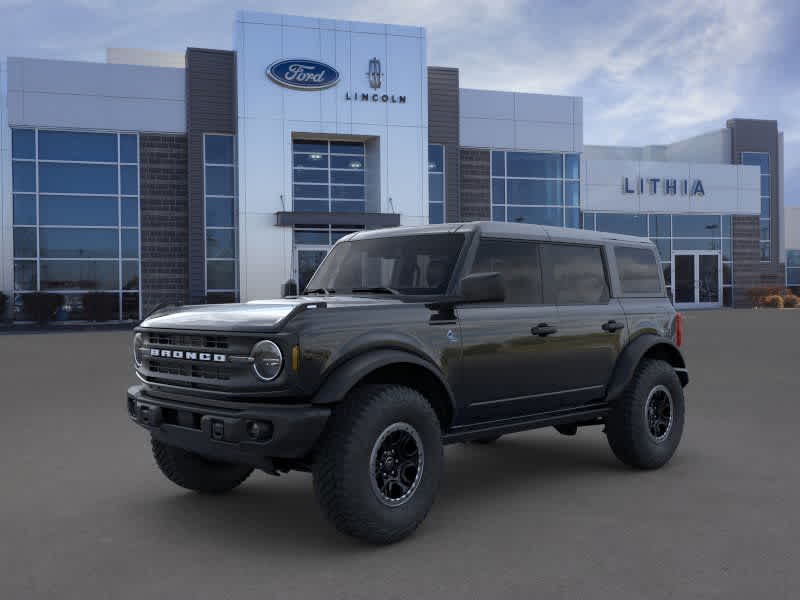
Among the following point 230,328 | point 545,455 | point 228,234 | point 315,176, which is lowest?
point 545,455

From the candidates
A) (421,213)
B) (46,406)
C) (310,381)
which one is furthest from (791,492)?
(421,213)

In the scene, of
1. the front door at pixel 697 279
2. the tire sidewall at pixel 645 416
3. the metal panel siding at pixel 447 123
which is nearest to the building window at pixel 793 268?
the front door at pixel 697 279

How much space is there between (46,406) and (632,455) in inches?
282

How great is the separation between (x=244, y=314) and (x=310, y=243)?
2528 centimetres

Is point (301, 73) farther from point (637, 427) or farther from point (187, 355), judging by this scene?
point (187, 355)

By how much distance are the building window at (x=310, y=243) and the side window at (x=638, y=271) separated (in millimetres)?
22936

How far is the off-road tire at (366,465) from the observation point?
4273 millimetres

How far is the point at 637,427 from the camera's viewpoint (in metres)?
6.14

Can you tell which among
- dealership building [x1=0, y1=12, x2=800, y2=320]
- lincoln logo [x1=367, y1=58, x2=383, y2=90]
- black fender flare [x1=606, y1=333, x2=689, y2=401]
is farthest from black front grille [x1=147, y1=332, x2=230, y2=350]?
lincoln logo [x1=367, y1=58, x2=383, y2=90]

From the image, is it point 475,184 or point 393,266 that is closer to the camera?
point 393,266

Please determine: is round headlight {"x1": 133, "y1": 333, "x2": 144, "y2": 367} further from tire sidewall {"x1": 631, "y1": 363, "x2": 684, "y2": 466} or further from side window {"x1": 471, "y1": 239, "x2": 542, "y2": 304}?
tire sidewall {"x1": 631, "y1": 363, "x2": 684, "y2": 466}

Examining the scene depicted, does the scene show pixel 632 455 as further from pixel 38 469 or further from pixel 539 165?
pixel 539 165

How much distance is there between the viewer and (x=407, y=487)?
15.2ft

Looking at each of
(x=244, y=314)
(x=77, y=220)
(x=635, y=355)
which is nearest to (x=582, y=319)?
(x=635, y=355)
